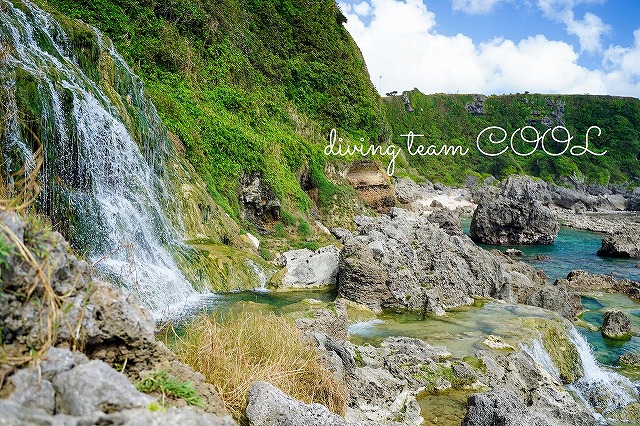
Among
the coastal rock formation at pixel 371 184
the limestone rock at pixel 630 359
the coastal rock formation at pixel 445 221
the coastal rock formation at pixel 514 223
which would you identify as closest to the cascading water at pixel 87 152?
the limestone rock at pixel 630 359

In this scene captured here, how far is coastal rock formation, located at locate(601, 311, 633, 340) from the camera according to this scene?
18281 mm

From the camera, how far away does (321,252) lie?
61.7 feet

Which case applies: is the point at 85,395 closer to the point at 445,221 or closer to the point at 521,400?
the point at 521,400

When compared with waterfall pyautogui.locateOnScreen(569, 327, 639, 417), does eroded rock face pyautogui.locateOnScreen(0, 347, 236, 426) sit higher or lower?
higher

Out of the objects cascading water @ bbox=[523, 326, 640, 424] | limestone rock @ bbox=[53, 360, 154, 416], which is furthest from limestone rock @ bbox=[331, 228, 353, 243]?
limestone rock @ bbox=[53, 360, 154, 416]

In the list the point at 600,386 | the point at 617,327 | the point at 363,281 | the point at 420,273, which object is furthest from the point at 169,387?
the point at 617,327

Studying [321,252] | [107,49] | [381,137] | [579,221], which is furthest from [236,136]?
[579,221]

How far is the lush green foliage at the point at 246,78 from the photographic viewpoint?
82.5 feet

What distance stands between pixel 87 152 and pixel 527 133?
139764mm

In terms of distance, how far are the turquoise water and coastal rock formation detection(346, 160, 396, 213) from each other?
11.5m

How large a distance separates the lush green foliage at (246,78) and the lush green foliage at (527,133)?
68.6m

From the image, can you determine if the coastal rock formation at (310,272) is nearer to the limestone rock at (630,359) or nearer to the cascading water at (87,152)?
the cascading water at (87,152)

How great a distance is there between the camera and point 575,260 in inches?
1551

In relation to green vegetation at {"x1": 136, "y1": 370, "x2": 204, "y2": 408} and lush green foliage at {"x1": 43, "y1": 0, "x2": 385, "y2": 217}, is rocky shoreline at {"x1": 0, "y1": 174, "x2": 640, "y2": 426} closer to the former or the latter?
green vegetation at {"x1": 136, "y1": 370, "x2": 204, "y2": 408}
